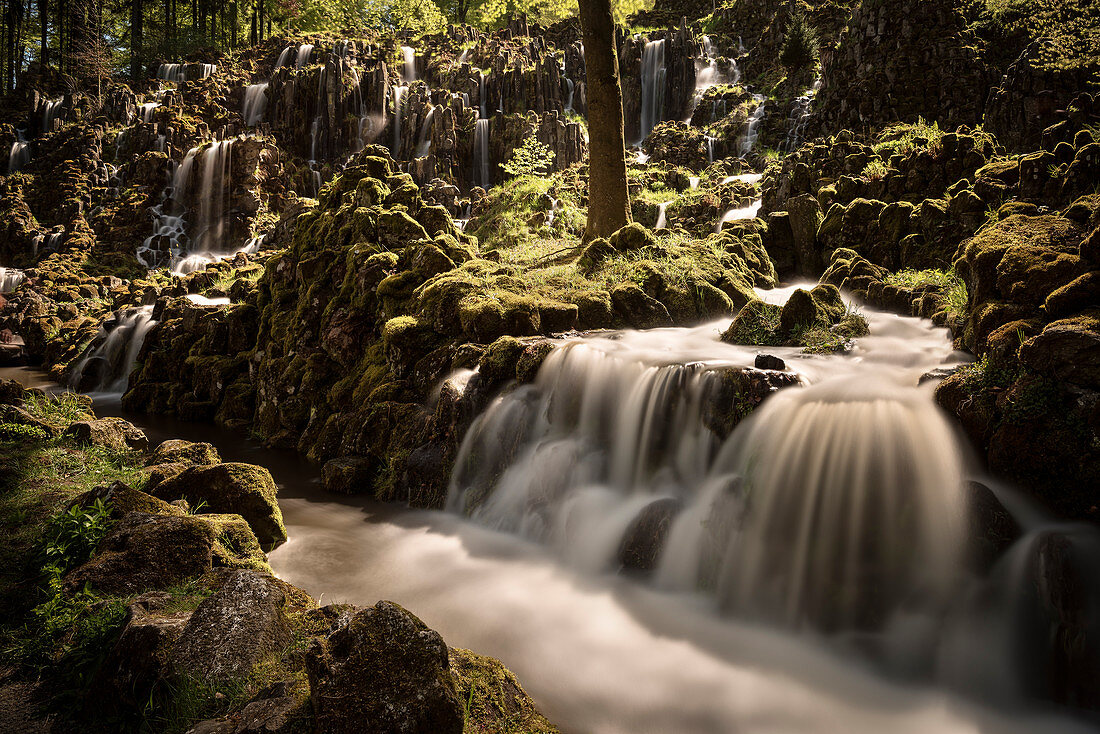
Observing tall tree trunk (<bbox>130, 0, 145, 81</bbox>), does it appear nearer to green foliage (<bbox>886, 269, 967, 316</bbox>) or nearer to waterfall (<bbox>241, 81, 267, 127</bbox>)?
waterfall (<bbox>241, 81, 267, 127</bbox>)

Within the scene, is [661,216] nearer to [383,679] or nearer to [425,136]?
[383,679]

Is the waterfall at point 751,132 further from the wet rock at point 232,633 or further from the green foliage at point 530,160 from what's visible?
the wet rock at point 232,633

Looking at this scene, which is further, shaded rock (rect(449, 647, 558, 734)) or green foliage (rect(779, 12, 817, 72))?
green foliage (rect(779, 12, 817, 72))

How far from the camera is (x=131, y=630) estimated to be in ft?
9.41

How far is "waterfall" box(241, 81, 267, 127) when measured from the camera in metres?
32.8

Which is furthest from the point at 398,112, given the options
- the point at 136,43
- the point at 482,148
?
the point at 136,43

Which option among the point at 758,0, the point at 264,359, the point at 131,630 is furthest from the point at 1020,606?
the point at 758,0

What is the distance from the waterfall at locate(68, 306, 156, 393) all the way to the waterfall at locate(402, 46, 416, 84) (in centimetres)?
2508

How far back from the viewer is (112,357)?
15.3 metres

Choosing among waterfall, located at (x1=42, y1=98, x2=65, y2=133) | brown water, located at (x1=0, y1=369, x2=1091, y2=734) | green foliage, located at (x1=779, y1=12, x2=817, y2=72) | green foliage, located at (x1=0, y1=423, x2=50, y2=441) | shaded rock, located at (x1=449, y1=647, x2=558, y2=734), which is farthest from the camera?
waterfall, located at (x1=42, y1=98, x2=65, y2=133)

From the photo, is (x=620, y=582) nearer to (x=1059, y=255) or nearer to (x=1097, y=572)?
(x=1097, y=572)

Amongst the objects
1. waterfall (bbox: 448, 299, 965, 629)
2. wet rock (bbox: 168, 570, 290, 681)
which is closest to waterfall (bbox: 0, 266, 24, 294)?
waterfall (bbox: 448, 299, 965, 629)

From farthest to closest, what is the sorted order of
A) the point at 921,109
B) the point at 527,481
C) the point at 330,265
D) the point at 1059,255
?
the point at 921,109
the point at 330,265
the point at 527,481
the point at 1059,255

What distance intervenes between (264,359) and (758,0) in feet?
120
